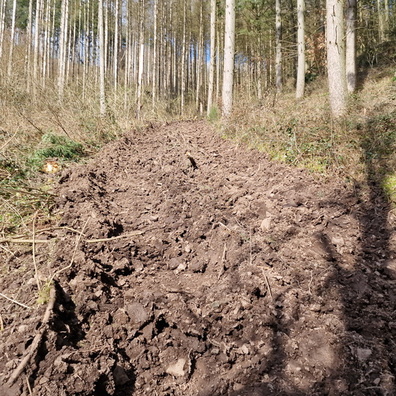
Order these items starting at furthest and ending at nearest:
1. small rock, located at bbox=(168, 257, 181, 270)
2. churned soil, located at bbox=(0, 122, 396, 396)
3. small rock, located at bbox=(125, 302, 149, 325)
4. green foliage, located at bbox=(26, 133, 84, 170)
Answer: green foliage, located at bbox=(26, 133, 84, 170), small rock, located at bbox=(168, 257, 181, 270), small rock, located at bbox=(125, 302, 149, 325), churned soil, located at bbox=(0, 122, 396, 396)

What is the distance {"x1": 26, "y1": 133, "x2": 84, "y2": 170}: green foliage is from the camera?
197 inches

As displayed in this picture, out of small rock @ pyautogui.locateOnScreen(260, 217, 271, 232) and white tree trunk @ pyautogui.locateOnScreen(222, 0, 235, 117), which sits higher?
white tree trunk @ pyautogui.locateOnScreen(222, 0, 235, 117)

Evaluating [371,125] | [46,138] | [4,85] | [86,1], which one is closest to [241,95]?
[371,125]

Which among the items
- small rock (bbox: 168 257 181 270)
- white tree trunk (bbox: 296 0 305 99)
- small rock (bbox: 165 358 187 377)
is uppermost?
white tree trunk (bbox: 296 0 305 99)

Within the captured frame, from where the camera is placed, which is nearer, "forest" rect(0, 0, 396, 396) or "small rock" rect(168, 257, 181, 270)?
"forest" rect(0, 0, 396, 396)

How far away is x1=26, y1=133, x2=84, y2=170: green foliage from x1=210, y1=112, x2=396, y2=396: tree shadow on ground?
460cm

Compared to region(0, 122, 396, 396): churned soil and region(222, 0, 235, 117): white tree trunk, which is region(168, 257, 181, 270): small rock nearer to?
region(0, 122, 396, 396): churned soil

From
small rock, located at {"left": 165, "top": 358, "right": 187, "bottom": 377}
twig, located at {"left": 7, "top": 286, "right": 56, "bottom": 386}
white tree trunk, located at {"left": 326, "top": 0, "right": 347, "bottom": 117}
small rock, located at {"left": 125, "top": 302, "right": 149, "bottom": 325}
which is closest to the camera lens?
twig, located at {"left": 7, "top": 286, "right": 56, "bottom": 386}

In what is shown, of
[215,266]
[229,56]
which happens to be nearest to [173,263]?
[215,266]

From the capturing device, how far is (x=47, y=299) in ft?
6.04

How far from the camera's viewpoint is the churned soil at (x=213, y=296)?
1446 millimetres

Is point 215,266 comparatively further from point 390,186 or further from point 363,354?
point 390,186

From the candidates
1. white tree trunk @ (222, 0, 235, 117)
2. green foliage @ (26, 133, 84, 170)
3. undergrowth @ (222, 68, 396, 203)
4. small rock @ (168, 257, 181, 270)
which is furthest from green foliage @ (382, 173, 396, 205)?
white tree trunk @ (222, 0, 235, 117)

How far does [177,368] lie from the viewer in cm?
158
